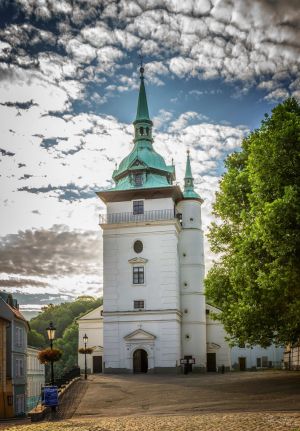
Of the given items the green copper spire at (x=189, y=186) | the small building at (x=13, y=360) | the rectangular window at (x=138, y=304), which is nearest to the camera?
the small building at (x=13, y=360)

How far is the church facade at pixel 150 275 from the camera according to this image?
5097cm

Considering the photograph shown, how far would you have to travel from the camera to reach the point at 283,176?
2520 centimetres

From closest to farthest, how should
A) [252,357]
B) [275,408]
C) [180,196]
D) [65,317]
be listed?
[275,408] → [180,196] → [252,357] → [65,317]

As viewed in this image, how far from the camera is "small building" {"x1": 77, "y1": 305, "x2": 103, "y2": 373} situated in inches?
2307

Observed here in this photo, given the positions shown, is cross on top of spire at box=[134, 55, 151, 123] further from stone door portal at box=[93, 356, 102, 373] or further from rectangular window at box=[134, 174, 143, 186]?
stone door portal at box=[93, 356, 102, 373]

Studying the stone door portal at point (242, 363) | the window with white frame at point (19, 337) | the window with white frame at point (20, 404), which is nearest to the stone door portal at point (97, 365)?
the window with white frame at point (20, 404)

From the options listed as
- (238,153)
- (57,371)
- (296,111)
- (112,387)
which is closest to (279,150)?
(296,111)

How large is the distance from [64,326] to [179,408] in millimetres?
97131

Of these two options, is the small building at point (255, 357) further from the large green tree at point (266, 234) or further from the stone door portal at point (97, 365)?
the large green tree at point (266, 234)

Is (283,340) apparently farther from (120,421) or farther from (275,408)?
(120,421)

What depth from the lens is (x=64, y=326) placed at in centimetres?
11712

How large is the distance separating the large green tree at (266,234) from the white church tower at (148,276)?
63.5 ft

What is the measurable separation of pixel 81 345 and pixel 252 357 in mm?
20275

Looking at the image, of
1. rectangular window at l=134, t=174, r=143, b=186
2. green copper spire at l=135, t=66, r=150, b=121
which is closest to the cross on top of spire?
green copper spire at l=135, t=66, r=150, b=121
